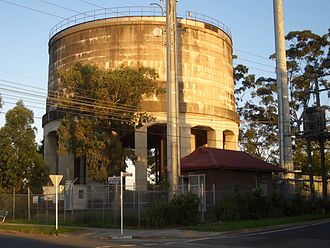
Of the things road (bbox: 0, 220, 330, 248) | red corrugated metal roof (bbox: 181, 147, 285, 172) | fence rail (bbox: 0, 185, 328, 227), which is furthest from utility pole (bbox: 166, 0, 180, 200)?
road (bbox: 0, 220, 330, 248)

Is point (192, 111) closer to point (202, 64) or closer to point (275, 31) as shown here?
point (202, 64)

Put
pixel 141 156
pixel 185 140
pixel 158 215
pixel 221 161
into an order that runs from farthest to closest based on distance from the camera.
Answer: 1. pixel 185 140
2. pixel 141 156
3. pixel 221 161
4. pixel 158 215

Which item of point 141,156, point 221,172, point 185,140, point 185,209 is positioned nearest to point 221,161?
point 221,172

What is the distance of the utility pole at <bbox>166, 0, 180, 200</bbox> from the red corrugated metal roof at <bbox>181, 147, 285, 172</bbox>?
391 cm

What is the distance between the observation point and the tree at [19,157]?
138 ft

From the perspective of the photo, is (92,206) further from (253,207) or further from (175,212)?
(253,207)

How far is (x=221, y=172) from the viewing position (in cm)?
3566

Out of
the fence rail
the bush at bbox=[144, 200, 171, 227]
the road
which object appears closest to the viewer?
the road

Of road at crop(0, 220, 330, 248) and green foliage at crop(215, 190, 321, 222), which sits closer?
road at crop(0, 220, 330, 248)

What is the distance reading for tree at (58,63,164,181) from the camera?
38.3 meters

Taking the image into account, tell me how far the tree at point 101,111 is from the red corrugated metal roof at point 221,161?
20.0 ft

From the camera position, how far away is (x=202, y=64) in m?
49.9

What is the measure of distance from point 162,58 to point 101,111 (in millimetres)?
11986

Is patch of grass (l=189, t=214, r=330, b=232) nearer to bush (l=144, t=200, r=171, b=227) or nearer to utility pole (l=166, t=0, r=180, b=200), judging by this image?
bush (l=144, t=200, r=171, b=227)
